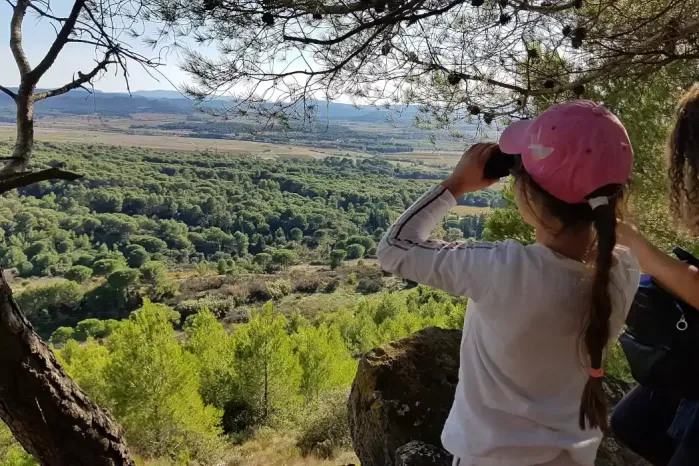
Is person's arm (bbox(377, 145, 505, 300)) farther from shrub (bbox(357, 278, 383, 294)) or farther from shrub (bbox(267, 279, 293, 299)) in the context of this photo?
shrub (bbox(357, 278, 383, 294))

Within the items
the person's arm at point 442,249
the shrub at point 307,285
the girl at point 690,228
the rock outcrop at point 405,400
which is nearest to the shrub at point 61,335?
the shrub at point 307,285

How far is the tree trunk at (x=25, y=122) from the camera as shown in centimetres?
170

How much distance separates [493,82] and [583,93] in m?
0.54

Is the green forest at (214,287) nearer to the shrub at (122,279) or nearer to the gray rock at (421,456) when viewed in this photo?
the shrub at (122,279)

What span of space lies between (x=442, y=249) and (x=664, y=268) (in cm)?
44

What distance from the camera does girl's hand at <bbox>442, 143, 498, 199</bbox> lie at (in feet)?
3.29

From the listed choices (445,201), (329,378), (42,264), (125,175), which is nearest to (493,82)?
(445,201)

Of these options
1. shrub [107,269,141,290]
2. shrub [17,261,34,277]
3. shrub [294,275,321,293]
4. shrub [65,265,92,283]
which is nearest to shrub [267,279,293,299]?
shrub [294,275,321,293]

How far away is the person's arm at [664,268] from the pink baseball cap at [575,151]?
0.62 feet

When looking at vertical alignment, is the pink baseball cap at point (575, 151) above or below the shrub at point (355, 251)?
above

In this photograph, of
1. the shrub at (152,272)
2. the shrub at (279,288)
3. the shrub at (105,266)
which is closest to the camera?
the shrub at (279,288)

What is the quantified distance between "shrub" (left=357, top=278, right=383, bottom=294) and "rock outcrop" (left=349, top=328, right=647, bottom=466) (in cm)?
3657

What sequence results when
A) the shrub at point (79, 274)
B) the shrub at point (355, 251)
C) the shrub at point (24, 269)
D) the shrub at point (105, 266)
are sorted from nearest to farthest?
1. the shrub at point (79, 274)
2. the shrub at point (105, 266)
3. the shrub at point (24, 269)
4. the shrub at point (355, 251)

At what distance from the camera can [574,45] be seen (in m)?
2.86
